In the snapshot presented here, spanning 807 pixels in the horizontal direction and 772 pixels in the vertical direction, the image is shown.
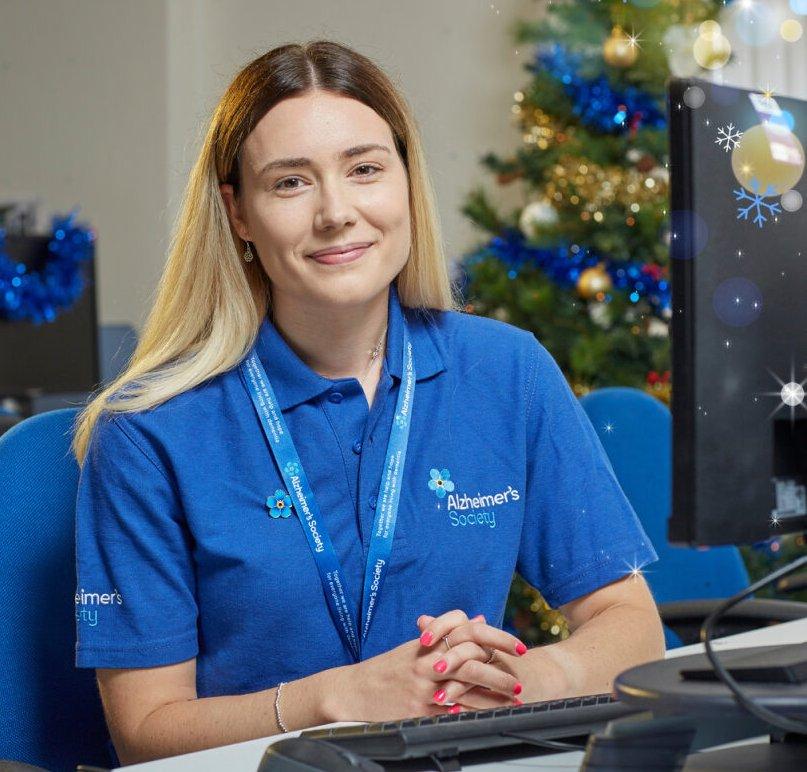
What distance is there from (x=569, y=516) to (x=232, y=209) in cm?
55

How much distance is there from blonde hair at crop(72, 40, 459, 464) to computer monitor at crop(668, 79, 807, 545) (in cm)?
66

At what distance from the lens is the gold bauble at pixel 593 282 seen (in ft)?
10.5

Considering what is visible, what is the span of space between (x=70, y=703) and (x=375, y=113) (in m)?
0.77

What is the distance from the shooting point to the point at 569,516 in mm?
1423

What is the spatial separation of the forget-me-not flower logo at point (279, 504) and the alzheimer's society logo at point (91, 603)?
0.18 meters

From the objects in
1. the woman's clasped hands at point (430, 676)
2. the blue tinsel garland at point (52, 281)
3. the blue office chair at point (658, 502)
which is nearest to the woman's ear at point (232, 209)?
the woman's clasped hands at point (430, 676)

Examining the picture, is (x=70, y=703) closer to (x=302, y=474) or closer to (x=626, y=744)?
(x=302, y=474)

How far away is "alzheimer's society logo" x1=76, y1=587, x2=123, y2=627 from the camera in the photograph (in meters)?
1.25

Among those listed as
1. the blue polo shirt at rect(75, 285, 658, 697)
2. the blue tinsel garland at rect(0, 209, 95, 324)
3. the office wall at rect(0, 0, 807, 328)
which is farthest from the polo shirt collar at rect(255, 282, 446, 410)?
the office wall at rect(0, 0, 807, 328)

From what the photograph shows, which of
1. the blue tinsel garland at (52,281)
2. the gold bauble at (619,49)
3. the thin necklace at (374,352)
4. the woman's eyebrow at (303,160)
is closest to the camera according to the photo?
the woman's eyebrow at (303,160)

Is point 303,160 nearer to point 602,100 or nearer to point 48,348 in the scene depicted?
point 602,100

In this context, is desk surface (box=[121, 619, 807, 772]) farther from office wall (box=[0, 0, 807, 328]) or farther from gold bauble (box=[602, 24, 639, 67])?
office wall (box=[0, 0, 807, 328])

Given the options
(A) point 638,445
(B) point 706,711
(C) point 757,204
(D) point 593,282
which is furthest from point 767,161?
(D) point 593,282

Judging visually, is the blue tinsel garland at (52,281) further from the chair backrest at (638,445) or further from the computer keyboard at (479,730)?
the computer keyboard at (479,730)
